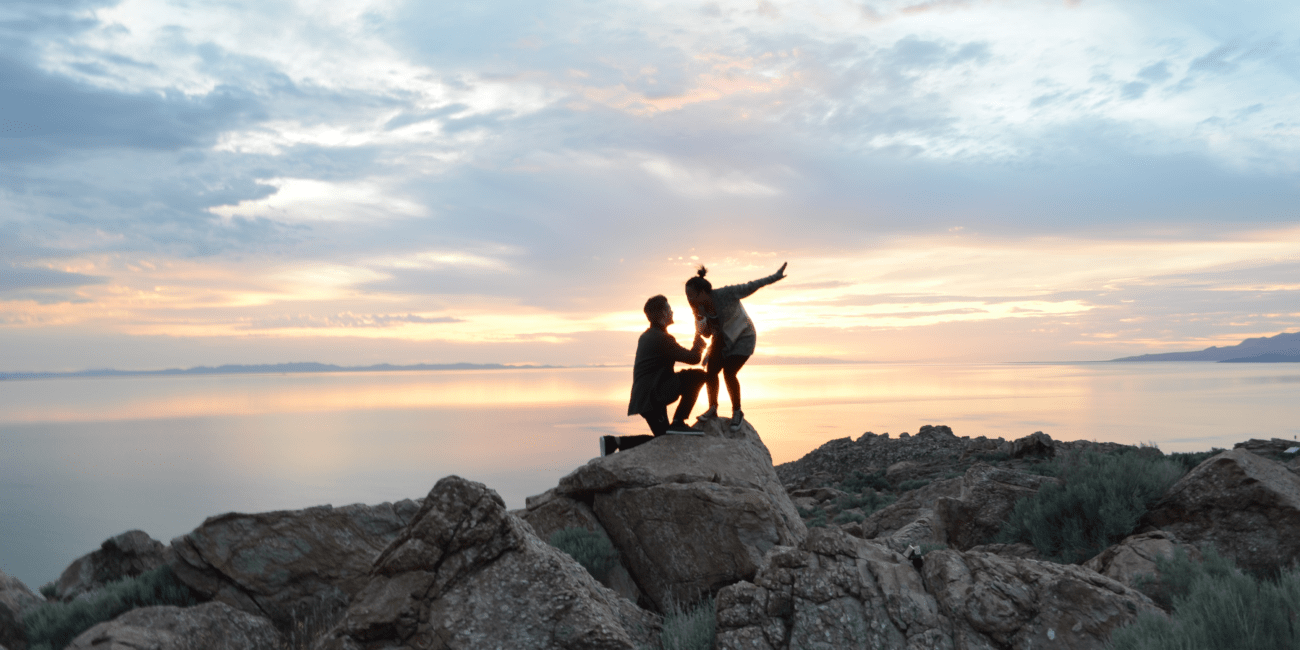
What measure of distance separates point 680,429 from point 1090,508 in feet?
16.4

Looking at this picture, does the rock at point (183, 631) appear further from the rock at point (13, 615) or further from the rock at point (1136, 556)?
the rock at point (1136, 556)

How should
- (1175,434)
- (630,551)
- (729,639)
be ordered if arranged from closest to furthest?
(729,639), (630,551), (1175,434)

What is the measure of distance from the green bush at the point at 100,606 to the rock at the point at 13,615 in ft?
0.40

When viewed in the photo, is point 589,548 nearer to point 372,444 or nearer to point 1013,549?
point 1013,549

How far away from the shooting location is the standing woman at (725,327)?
964cm

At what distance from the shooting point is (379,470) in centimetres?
7275

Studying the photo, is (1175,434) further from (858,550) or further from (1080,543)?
(858,550)

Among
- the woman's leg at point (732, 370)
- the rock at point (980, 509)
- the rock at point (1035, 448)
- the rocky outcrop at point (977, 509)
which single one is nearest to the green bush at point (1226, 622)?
the rocky outcrop at point (977, 509)

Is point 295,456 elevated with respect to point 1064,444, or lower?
lower

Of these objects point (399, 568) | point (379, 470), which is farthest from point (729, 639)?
point (379, 470)

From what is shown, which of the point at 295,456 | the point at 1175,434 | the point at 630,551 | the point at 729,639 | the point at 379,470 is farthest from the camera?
the point at 295,456

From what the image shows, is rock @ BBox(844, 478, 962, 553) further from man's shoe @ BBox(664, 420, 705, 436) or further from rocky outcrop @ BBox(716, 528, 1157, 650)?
rocky outcrop @ BBox(716, 528, 1157, 650)

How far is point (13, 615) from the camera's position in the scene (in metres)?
8.67

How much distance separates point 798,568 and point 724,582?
2.20 m
